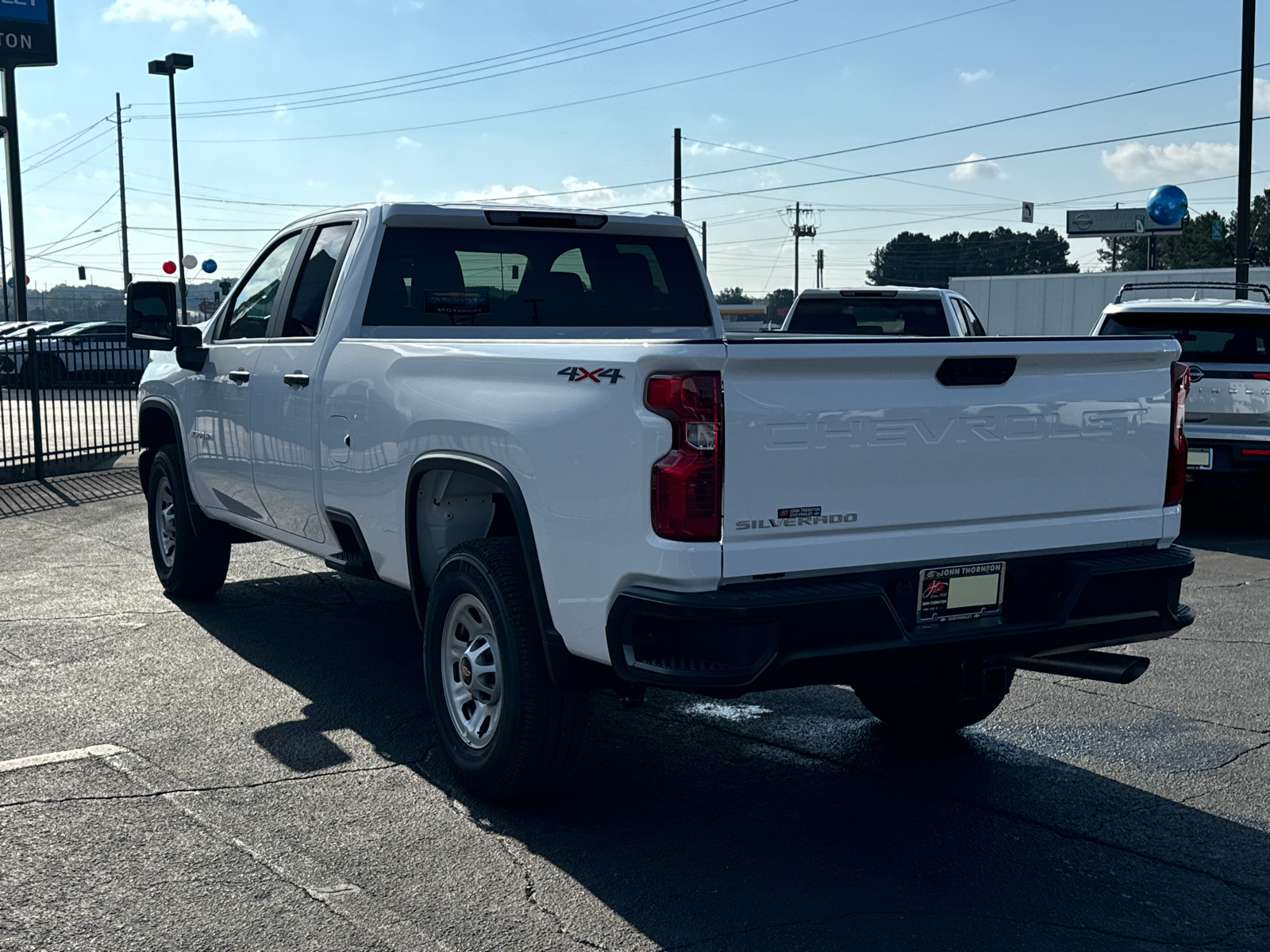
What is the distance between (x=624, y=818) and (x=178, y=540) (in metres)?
4.27

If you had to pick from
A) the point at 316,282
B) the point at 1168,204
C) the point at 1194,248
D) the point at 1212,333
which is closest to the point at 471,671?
the point at 316,282

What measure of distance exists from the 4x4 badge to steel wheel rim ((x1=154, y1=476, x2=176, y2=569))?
4.66 metres

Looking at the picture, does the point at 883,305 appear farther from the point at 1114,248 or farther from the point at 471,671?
the point at 1114,248

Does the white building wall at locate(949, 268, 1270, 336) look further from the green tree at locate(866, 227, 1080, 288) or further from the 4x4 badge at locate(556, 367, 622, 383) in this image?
the green tree at locate(866, 227, 1080, 288)

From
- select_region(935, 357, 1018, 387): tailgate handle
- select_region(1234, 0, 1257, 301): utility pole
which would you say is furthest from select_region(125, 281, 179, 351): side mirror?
select_region(1234, 0, 1257, 301): utility pole

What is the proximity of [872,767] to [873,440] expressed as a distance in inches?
67.1

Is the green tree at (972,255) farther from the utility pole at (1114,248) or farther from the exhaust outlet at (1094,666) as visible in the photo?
the exhaust outlet at (1094,666)

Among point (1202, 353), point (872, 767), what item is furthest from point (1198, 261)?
point (872, 767)

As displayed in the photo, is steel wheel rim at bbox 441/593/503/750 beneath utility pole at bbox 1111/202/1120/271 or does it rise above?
beneath

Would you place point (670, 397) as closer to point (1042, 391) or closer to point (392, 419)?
point (1042, 391)

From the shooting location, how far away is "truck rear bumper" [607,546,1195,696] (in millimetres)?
3658

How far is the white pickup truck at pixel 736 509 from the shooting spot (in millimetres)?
3662

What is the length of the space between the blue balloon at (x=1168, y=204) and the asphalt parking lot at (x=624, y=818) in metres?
30.7

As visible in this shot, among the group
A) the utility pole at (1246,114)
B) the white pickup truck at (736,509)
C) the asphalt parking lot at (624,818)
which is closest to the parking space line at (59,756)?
the asphalt parking lot at (624,818)
